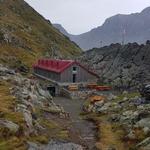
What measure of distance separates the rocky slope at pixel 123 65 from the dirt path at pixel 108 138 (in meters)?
53.5

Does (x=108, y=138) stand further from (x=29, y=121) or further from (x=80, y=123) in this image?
(x=80, y=123)

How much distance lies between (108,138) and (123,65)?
8670 centimetres

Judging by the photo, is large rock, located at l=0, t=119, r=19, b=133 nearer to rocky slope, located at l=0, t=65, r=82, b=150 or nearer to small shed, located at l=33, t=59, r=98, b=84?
rocky slope, located at l=0, t=65, r=82, b=150

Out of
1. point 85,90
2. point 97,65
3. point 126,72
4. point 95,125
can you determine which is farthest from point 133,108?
point 97,65

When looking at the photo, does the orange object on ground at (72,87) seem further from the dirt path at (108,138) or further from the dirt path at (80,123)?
the dirt path at (108,138)

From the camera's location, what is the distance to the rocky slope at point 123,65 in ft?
460

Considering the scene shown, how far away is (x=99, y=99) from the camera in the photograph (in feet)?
374

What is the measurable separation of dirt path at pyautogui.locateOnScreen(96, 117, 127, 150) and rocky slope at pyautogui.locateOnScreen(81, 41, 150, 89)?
2106 inches

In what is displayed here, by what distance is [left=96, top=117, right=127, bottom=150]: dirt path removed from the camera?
64.1 metres

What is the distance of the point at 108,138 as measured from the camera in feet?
233

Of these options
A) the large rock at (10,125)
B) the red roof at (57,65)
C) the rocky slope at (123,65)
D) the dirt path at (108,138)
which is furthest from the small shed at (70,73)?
the large rock at (10,125)

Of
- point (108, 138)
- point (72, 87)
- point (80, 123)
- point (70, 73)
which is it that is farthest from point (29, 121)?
point (70, 73)

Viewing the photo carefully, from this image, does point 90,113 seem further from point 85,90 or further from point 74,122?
point 85,90

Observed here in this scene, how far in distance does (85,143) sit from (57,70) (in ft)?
267
